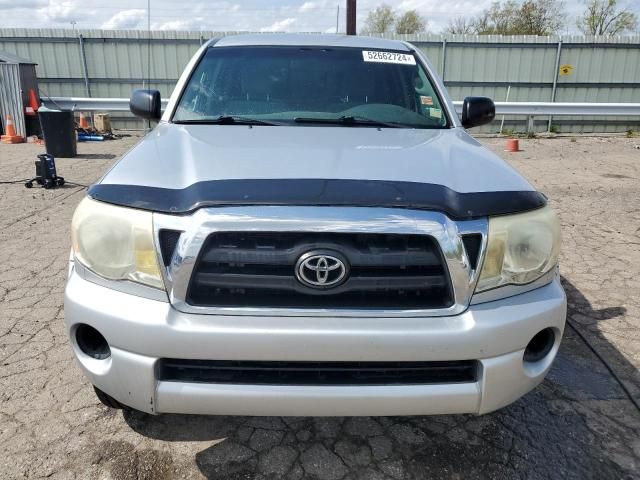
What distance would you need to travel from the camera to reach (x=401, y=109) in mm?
3156

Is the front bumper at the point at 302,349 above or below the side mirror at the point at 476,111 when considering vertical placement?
below

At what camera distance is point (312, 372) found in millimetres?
1820

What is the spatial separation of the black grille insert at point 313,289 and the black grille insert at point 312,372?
0.20 metres

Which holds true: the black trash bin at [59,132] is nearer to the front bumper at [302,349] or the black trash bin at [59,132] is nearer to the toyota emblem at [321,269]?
the front bumper at [302,349]

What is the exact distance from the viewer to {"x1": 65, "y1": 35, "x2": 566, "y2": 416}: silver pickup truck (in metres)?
1.74

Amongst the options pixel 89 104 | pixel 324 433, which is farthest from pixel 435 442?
pixel 89 104

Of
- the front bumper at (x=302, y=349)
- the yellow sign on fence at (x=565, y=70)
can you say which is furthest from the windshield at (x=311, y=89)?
the yellow sign on fence at (x=565, y=70)

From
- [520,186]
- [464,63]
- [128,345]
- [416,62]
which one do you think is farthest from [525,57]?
[128,345]

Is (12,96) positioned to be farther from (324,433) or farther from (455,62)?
(324,433)

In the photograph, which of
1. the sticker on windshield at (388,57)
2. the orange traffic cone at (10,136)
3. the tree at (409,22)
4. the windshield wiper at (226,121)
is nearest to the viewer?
the windshield wiper at (226,121)

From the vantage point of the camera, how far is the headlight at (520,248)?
1837 mm

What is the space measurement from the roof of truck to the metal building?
409 inches

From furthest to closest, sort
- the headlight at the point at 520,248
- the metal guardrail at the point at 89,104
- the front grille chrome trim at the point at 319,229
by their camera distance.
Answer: the metal guardrail at the point at 89,104 → the headlight at the point at 520,248 → the front grille chrome trim at the point at 319,229

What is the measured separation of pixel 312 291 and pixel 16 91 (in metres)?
12.7
